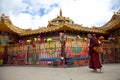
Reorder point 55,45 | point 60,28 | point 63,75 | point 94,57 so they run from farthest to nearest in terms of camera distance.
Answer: point 60,28 → point 55,45 → point 94,57 → point 63,75

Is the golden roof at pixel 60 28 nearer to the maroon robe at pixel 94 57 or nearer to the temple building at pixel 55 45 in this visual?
the temple building at pixel 55 45

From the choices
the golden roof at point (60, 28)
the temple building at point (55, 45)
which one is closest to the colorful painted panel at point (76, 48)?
the temple building at point (55, 45)

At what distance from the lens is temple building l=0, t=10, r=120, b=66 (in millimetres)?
11102

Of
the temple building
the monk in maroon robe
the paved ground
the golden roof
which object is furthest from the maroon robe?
the golden roof

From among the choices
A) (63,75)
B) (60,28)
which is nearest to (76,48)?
(60,28)

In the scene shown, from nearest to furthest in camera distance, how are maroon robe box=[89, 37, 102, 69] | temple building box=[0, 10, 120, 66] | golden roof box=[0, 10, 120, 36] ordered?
maroon robe box=[89, 37, 102, 69], temple building box=[0, 10, 120, 66], golden roof box=[0, 10, 120, 36]

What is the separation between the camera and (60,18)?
1852 centimetres

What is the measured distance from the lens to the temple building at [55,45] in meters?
11.1

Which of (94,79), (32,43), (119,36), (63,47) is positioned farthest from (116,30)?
(94,79)

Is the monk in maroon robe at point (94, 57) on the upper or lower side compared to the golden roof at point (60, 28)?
lower

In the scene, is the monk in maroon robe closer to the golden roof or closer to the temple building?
the temple building

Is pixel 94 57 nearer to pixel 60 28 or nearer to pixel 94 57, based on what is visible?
pixel 94 57

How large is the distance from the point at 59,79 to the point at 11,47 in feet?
30.9

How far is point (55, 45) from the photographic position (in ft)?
37.1
